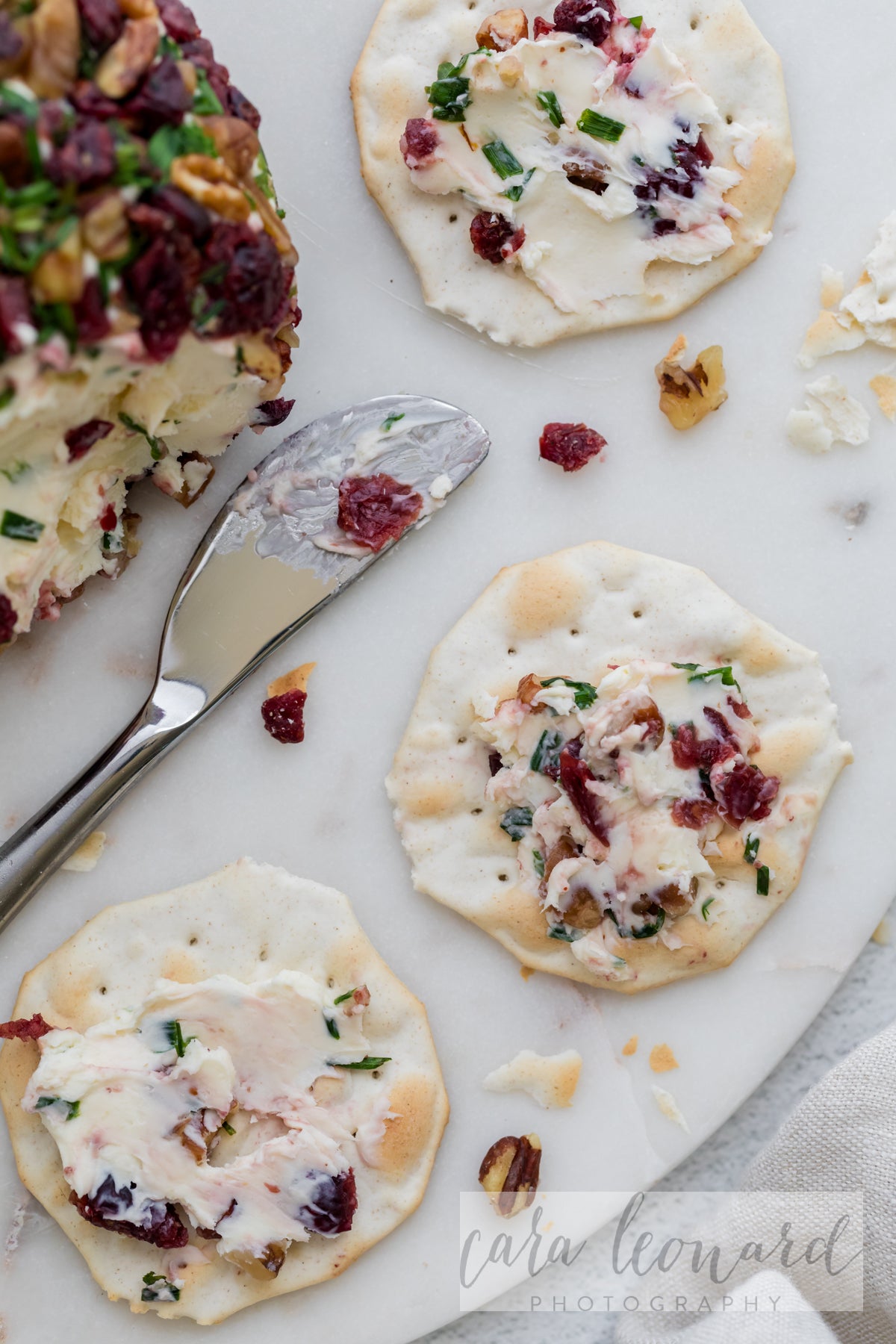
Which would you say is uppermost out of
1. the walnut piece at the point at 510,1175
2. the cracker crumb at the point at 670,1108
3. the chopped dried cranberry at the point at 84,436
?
the chopped dried cranberry at the point at 84,436

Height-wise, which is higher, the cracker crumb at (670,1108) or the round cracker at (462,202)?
the round cracker at (462,202)

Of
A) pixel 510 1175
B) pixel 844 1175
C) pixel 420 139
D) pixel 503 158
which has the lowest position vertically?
pixel 844 1175

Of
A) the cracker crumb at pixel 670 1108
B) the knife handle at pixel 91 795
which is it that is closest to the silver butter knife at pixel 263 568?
the knife handle at pixel 91 795

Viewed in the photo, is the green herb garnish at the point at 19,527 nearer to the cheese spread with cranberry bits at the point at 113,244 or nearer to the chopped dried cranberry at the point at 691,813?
the cheese spread with cranberry bits at the point at 113,244

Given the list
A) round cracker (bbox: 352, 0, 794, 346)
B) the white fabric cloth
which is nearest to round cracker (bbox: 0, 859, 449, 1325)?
the white fabric cloth

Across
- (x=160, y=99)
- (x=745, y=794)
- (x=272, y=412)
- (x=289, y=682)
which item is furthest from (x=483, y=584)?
(x=160, y=99)

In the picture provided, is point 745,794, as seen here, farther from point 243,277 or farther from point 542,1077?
point 243,277
